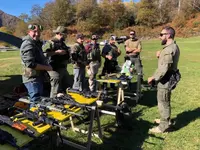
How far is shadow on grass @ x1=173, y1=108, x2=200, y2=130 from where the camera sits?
4.97m

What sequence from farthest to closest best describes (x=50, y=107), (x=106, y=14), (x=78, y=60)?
1. (x=106, y=14)
2. (x=78, y=60)
3. (x=50, y=107)

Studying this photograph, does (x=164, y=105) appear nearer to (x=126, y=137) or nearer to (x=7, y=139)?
(x=126, y=137)

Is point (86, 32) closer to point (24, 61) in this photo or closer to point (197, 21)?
point (197, 21)

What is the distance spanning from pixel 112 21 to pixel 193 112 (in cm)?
4906

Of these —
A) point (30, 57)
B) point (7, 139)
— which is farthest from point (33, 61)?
point (7, 139)

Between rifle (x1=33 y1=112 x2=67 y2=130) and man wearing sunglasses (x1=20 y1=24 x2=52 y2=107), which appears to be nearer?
rifle (x1=33 y1=112 x2=67 y2=130)

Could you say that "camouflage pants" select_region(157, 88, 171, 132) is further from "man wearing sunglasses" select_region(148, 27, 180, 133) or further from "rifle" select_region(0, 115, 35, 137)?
"rifle" select_region(0, 115, 35, 137)

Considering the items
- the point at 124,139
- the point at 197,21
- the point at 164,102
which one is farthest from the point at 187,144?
the point at 197,21

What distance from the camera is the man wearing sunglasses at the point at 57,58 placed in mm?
4582

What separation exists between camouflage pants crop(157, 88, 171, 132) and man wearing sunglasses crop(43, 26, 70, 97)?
7.02 ft

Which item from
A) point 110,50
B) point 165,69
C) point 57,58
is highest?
point 110,50

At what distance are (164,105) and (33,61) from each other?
271 cm

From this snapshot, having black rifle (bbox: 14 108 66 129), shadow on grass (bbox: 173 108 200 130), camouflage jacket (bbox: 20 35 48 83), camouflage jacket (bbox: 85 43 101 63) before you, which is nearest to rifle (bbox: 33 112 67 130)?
black rifle (bbox: 14 108 66 129)

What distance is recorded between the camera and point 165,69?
4141 millimetres
